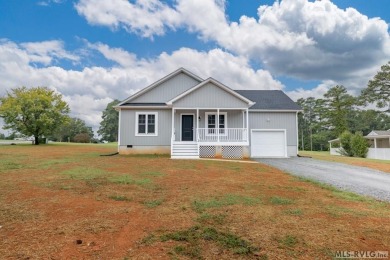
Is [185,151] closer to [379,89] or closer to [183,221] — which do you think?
[183,221]

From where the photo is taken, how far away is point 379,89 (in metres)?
32.6

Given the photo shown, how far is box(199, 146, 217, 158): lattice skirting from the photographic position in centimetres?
1712

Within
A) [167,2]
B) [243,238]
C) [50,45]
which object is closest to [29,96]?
[50,45]

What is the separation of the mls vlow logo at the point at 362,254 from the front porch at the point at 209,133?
42.4 ft

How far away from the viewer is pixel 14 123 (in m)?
28.9

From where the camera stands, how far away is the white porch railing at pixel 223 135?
1692 centimetres

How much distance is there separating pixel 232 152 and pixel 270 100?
21.5ft

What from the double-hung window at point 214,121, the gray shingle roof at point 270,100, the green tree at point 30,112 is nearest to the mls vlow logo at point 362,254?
the double-hung window at point 214,121

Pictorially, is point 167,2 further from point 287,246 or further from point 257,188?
point 287,246

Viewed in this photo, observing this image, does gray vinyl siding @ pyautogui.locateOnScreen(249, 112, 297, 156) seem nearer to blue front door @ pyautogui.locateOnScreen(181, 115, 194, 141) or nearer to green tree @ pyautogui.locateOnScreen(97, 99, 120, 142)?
blue front door @ pyautogui.locateOnScreen(181, 115, 194, 141)

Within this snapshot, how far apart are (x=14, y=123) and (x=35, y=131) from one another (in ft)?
7.77

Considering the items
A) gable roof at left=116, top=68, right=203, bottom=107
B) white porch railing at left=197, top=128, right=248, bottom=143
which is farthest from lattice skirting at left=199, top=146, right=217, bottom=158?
gable roof at left=116, top=68, right=203, bottom=107

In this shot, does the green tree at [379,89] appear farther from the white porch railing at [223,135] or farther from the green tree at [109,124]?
the green tree at [109,124]

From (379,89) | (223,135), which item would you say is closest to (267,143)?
(223,135)
